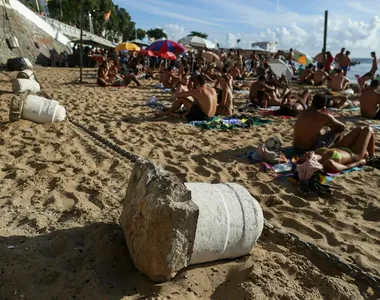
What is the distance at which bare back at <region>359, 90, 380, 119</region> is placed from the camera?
27.4 ft

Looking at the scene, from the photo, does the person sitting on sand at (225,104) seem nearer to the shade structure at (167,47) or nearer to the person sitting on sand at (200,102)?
the person sitting on sand at (200,102)

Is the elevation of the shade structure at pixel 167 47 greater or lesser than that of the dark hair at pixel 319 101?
greater

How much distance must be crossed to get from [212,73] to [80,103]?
6.69 m

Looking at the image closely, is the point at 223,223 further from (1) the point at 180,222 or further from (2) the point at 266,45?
(2) the point at 266,45

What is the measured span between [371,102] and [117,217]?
293 inches

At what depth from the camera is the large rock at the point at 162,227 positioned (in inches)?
79.8

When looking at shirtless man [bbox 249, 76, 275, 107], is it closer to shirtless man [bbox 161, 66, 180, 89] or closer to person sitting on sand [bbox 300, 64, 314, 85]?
shirtless man [bbox 161, 66, 180, 89]

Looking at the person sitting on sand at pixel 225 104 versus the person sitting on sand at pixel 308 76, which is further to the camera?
the person sitting on sand at pixel 308 76

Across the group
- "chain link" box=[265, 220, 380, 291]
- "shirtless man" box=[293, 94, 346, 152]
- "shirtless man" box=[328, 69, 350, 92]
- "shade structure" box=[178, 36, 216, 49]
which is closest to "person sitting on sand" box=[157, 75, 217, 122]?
"shirtless man" box=[293, 94, 346, 152]

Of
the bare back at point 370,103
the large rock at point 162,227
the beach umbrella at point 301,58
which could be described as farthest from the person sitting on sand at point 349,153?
the beach umbrella at point 301,58

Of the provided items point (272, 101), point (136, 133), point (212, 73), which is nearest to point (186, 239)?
point (136, 133)

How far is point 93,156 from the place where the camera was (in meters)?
4.74

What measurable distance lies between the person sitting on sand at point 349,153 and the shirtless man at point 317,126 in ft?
0.51

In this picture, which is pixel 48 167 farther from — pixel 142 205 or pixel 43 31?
pixel 43 31
